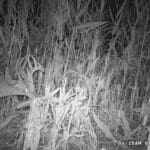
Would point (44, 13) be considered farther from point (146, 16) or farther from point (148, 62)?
point (148, 62)

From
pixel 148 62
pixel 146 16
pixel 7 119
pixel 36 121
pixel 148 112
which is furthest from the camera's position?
pixel 148 62

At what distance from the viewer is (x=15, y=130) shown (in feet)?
3.18

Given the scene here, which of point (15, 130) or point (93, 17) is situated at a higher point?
point (93, 17)

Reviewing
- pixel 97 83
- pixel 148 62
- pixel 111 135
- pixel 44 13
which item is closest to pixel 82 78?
pixel 97 83

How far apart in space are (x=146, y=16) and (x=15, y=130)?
36.7 inches

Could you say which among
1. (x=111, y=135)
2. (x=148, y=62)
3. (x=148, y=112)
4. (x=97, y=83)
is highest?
(x=148, y=62)

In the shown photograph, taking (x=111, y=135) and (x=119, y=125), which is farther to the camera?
(x=119, y=125)

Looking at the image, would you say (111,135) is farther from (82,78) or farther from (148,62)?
(148,62)

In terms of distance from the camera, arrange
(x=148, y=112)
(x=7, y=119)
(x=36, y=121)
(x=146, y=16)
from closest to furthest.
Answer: (x=36, y=121), (x=7, y=119), (x=148, y=112), (x=146, y=16)

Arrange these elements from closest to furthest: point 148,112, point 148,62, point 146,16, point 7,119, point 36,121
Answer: point 36,121 < point 7,119 < point 148,112 < point 146,16 < point 148,62

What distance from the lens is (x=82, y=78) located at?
1.02 metres

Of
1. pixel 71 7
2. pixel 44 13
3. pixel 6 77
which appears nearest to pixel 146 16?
pixel 71 7

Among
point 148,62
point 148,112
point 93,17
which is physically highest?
point 93,17

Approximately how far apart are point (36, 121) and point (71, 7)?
57 cm
